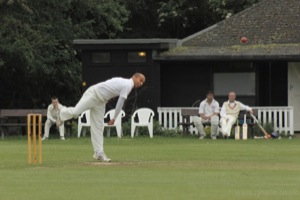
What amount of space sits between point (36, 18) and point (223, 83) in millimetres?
Result: 8089

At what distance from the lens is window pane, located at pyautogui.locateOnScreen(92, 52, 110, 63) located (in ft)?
112

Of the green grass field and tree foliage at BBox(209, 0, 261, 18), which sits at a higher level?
tree foliage at BBox(209, 0, 261, 18)

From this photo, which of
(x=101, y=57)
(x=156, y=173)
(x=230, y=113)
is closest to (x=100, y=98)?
(x=156, y=173)

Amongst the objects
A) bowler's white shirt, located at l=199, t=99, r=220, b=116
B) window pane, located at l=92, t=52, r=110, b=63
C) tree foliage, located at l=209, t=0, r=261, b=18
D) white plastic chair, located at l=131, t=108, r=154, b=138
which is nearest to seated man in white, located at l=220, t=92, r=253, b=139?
bowler's white shirt, located at l=199, t=99, r=220, b=116

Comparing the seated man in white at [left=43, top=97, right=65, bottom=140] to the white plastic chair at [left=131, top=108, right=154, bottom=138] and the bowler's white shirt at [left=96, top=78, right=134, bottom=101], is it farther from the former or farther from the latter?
the bowler's white shirt at [left=96, top=78, right=134, bottom=101]

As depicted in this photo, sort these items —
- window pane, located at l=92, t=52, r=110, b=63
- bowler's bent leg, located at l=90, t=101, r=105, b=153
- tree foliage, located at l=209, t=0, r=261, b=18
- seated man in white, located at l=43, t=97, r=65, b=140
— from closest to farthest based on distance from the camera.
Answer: bowler's bent leg, located at l=90, t=101, r=105, b=153
seated man in white, located at l=43, t=97, r=65, b=140
window pane, located at l=92, t=52, r=110, b=63
tree foliage, located at l=209, t=0, r=261, b=18

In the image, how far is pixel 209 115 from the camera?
30.4 metres

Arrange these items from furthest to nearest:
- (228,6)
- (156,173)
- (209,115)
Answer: (228,6), (209,115), (156,173)

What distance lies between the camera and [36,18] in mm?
37906

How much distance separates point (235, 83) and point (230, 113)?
4.23 metres

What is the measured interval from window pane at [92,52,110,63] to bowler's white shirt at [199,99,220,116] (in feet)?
16.2

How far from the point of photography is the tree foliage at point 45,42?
1414 inches

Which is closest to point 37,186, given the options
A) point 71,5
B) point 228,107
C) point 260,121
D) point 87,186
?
point 87,186

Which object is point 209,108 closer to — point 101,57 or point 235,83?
point 235,83
